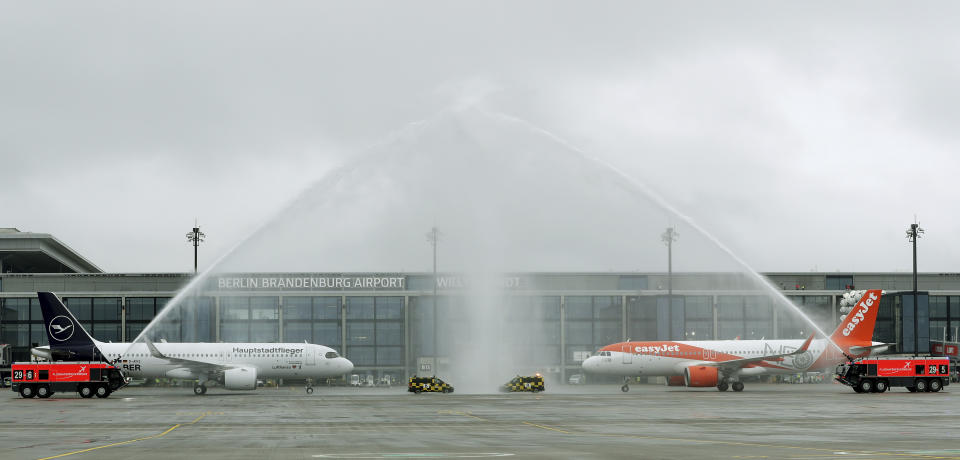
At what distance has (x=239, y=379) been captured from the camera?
76125mm

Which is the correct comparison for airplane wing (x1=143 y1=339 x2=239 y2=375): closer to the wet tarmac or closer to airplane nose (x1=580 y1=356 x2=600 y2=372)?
the wet tarmac

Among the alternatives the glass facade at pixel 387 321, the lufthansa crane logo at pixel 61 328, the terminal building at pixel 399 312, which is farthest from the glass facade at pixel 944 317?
the lufthansa crane logo at pixel 61 328


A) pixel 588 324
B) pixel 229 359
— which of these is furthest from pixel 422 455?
pixel 588 324

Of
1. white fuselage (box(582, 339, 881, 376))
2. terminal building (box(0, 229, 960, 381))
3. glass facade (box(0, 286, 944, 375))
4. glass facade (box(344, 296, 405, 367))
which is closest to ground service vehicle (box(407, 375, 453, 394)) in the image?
white fuselage (box(582, 339, 881, 376))

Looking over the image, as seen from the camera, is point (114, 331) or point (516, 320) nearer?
point (516, 320)

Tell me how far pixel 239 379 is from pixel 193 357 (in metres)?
4.75

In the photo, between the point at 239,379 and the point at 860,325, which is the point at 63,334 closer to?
the point at 239,379

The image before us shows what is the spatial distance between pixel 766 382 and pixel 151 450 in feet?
281

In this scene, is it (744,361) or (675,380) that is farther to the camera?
(675,380)

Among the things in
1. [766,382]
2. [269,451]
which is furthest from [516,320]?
[269,451]

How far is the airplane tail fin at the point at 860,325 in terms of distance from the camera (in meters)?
74.4

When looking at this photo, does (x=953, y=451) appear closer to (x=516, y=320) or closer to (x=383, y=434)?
(x=383, y=434)

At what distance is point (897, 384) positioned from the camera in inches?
2761

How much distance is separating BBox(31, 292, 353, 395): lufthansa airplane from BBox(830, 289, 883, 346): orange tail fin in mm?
41446
